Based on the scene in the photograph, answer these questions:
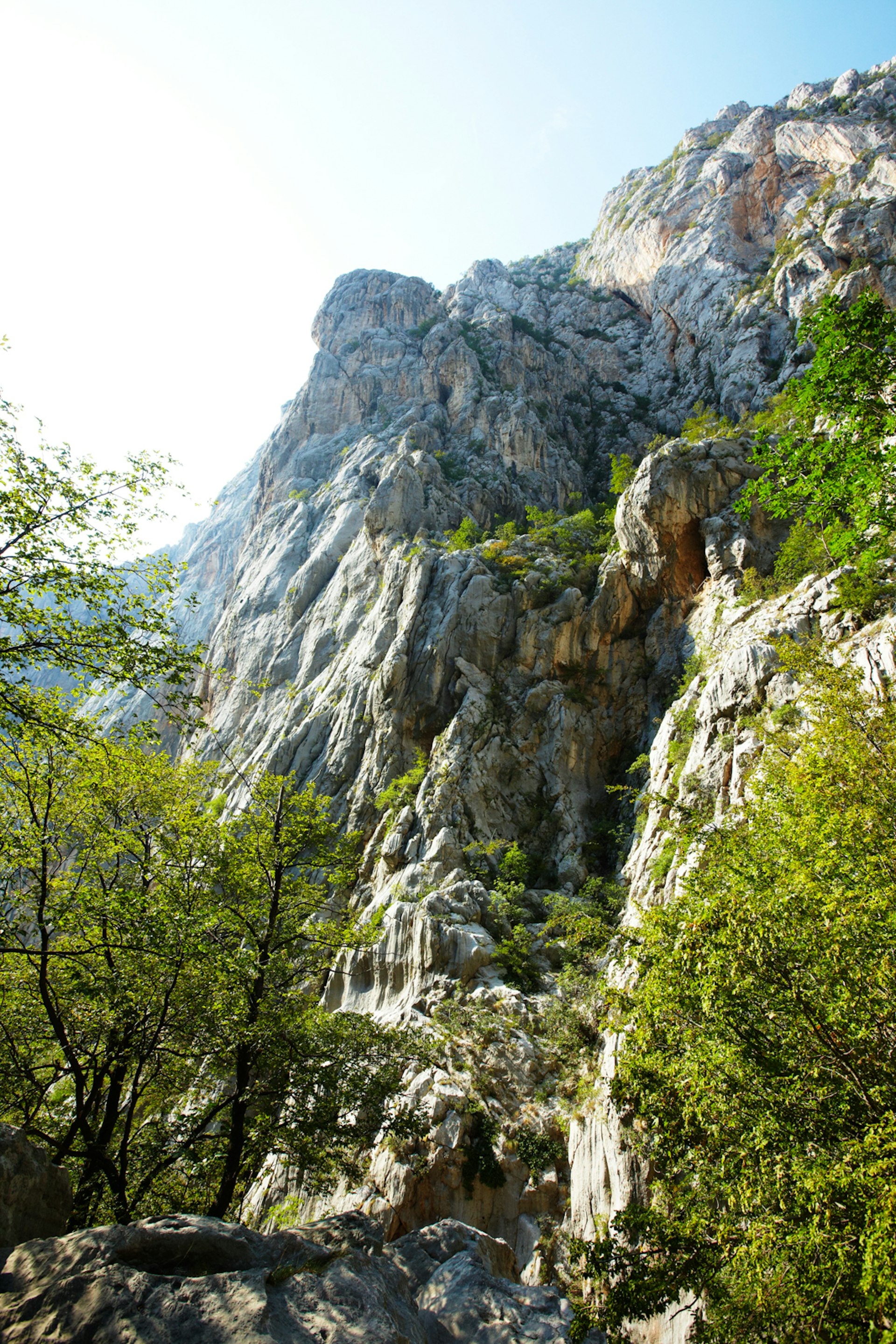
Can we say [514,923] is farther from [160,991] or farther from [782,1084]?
[782,1084]

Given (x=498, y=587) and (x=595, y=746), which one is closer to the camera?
(x=595, y=746)

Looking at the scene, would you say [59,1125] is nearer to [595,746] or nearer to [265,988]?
[265,988]

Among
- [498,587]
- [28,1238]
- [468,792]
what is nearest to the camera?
[28,1238]

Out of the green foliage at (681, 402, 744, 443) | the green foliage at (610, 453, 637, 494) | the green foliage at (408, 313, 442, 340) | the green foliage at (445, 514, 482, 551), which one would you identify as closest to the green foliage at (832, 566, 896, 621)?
the green foliage at (681, 402, 744, 443)

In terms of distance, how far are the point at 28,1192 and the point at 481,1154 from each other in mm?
11601

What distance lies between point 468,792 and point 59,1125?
67.7ft

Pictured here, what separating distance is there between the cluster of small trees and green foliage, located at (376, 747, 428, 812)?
17.0 meters

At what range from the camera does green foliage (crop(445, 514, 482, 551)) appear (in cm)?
4066

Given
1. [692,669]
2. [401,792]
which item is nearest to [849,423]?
[692,669]

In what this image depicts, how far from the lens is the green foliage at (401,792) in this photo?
29.9 meters

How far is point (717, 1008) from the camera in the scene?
672cm

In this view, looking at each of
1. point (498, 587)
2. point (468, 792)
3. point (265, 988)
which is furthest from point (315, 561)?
point (265, 988)

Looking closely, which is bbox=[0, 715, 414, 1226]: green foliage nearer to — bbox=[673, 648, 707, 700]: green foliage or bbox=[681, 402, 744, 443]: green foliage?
bbox=[673, 648, 707, 700]: green foliage

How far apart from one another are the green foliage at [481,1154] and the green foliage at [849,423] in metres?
15.2
